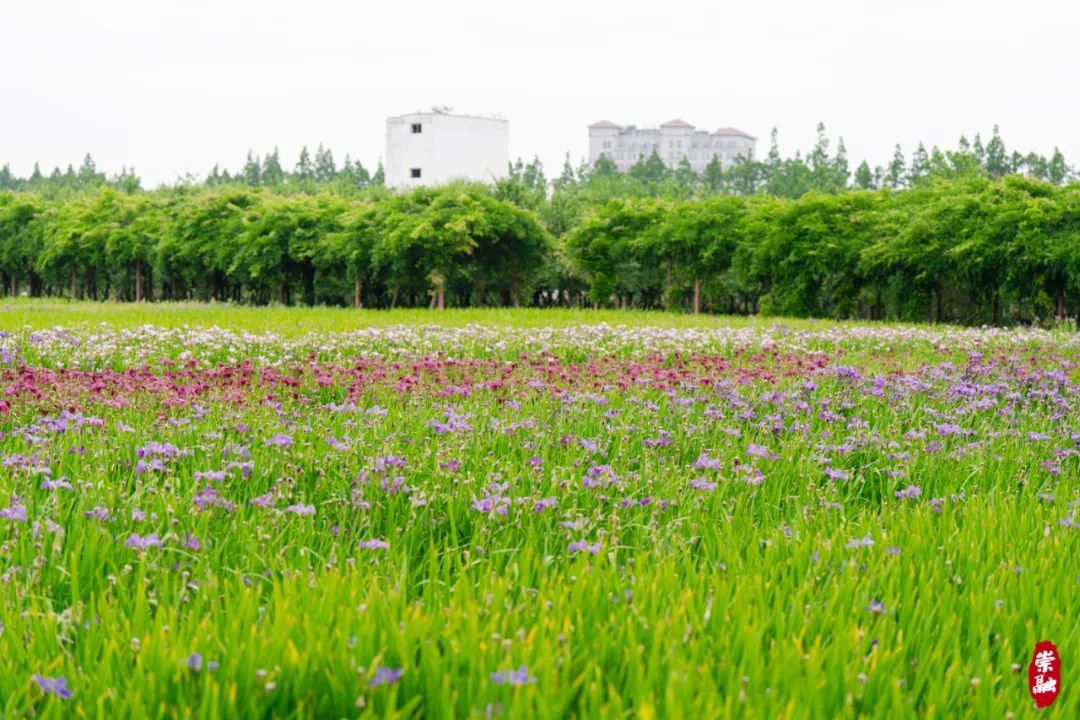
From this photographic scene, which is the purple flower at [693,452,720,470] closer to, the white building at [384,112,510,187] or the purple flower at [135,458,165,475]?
the purple flower at [135,458,165,475]

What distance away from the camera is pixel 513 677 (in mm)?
2074

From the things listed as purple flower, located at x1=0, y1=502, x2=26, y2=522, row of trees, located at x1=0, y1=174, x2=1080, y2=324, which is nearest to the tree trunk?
row of trees, located at x1=0, y1=174, x2=1080, y2=324

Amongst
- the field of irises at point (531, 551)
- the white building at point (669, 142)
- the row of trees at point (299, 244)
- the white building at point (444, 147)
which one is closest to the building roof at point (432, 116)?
the white building at point (444, 147)

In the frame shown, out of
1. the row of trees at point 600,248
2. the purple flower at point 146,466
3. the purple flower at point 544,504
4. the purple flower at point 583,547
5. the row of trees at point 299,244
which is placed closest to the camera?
the purple flower at point 583,547

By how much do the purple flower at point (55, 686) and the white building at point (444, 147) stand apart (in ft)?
219

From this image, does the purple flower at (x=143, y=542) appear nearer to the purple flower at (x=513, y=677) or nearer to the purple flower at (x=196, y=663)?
the purple flower at (x=196, y=663)

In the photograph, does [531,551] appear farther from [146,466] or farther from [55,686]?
[146,466]

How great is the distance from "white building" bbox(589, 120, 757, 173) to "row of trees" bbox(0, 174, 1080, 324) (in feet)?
495

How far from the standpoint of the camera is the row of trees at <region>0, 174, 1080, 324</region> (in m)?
25.7

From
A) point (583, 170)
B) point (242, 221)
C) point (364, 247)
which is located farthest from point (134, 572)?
point (583, 170)

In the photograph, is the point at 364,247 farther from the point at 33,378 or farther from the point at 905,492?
the point at 905,492

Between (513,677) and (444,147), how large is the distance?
6849 cm

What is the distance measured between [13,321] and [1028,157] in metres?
102

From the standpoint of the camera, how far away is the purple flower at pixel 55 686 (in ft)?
6.98
